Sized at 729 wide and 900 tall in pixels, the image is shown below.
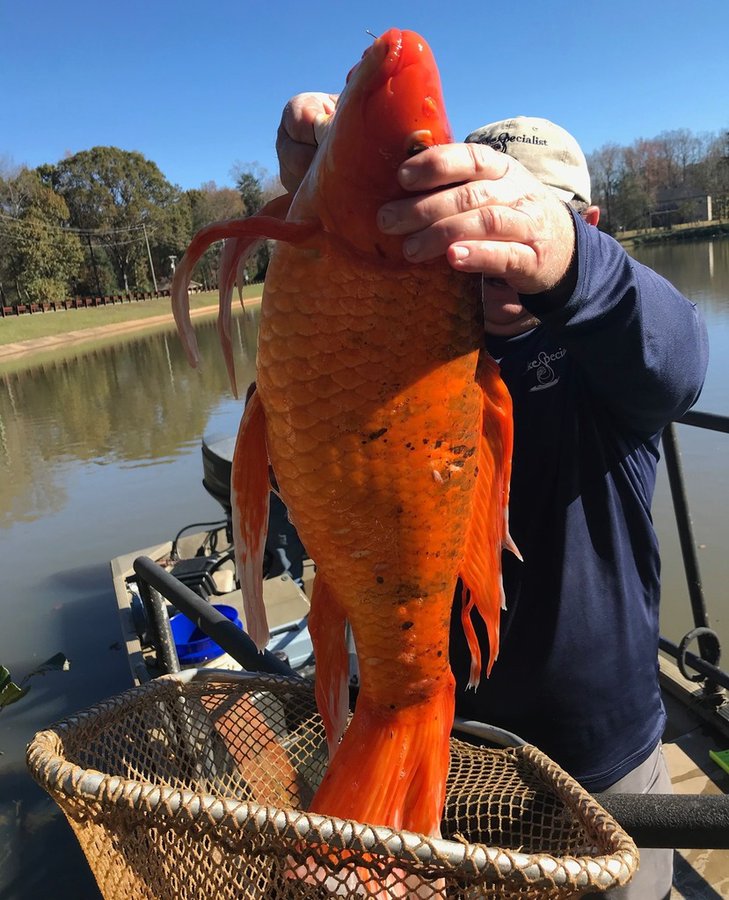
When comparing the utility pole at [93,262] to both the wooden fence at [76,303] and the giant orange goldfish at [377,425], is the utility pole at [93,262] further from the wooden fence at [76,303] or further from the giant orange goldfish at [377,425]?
the giant orange goldfish at [377,425]

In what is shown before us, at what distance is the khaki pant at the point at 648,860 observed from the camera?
157cm

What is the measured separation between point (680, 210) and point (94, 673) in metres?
87.5

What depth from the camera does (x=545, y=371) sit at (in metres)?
1.60

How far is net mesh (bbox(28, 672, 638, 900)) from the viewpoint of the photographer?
0.75 metres

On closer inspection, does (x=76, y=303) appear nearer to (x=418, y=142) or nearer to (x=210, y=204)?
(x=210, y=204)

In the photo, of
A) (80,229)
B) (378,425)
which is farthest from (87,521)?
(80,229)

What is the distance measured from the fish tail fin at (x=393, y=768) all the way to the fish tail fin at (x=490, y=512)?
106 mm

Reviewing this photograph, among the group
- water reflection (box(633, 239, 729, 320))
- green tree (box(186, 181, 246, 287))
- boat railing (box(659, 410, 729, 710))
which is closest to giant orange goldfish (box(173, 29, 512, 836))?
boat railing (box(659, 410, 729, 710))

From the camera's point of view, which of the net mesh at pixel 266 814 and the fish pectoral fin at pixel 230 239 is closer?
the net mesh at pixel 266 814

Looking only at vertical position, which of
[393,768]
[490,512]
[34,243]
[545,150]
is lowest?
[393,768]

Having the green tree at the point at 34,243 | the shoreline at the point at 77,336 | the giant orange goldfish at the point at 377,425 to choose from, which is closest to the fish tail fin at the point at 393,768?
the giant orange goldfish at the point at 377,425

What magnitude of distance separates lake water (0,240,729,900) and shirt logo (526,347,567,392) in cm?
365

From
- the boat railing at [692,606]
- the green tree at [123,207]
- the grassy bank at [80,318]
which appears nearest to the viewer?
the boat railing at [692,606]

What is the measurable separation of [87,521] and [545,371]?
9742mm
